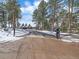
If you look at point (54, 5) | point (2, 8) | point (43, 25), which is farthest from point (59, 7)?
point (43, 25)

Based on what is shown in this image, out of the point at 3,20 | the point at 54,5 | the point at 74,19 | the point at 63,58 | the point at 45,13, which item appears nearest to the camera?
the point at 63,58

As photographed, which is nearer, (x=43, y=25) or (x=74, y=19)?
(x=74, y=19)

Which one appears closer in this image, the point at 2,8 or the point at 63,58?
the point at 63,58

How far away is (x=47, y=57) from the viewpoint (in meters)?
14.0

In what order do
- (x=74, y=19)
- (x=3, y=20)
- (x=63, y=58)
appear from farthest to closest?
(x=3, y=20), (x=74, y=19), (x=63, y=58)

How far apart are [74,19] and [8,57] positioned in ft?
236

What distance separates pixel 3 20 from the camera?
110625 millimetres

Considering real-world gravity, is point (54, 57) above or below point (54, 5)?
below

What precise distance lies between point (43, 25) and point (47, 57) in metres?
112

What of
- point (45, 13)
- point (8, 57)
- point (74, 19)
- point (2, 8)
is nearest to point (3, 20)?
point (2, 8)

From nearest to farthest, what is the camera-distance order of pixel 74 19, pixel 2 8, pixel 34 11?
pixel 74 19 < pixel 2 8 < pixel 34 11

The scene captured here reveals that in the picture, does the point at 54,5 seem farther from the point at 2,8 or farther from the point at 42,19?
the point at 42,19

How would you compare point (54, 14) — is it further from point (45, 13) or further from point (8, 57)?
point (8, 57)

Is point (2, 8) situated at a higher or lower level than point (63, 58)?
higher
